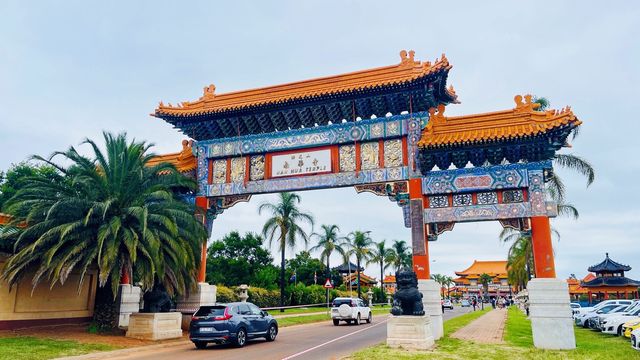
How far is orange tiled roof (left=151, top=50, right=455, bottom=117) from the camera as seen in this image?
1661 cm

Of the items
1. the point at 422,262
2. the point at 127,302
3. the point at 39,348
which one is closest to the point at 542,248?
the point at 422,262

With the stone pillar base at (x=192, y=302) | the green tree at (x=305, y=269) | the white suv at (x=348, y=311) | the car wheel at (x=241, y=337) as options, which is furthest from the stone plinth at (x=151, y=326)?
the green tree at (x=305, y=269)

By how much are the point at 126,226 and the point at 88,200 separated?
166 centimetres

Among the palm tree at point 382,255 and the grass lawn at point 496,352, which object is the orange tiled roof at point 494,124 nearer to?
the grass lawn at point 496,352

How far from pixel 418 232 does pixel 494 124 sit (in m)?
4.78

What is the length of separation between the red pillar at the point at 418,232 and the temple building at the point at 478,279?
3512 inches

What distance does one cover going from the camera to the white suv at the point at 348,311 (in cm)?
2638

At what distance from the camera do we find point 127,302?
1803cm

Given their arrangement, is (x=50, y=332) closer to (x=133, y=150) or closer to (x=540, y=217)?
(x=133, y=150)

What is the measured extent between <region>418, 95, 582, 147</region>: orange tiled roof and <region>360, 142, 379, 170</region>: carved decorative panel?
1.78 metres

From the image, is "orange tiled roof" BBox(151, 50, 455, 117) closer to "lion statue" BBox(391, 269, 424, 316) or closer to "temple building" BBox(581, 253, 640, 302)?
"lion statue" BBox(391, 269, 424, 316)

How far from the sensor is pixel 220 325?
14266 mm

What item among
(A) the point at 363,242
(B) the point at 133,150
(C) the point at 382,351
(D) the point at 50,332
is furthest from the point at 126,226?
(A) the point at 363,242

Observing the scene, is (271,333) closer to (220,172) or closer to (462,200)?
(220,172)
